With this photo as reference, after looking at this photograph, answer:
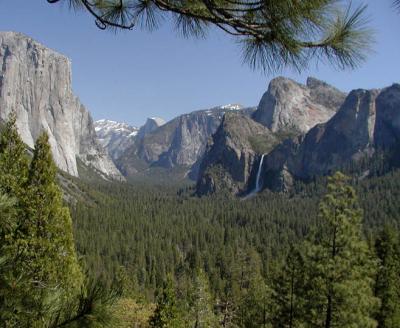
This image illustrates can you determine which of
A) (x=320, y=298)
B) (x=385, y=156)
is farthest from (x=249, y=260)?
(x=385, y=156)

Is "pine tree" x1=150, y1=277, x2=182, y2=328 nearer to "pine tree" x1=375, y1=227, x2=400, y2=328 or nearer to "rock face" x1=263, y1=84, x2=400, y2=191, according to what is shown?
"pine tree" x1=375, y1=227, x2=400, y2=328

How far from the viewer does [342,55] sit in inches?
161

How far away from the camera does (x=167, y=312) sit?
82.6 feet

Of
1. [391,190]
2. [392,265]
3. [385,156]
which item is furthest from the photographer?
[385,156]

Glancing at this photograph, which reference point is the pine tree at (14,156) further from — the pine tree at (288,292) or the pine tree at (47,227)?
the pine tree at (288,292)

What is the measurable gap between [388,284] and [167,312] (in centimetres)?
1260

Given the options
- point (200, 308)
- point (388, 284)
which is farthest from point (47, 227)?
point (200, 308)

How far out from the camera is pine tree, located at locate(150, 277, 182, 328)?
979 inches

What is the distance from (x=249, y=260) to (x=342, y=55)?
70.6 metres

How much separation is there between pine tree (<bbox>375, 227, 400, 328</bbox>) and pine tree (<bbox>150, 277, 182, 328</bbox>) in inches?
456

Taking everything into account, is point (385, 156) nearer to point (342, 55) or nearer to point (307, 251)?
point (307, 251)

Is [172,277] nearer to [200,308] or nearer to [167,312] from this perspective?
[200,308]

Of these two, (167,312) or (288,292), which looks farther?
(167,312)

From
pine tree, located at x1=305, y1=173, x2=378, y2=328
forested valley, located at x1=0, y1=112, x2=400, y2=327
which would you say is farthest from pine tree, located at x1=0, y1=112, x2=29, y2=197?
pine tree, located at x1=305, y1=173, x2=378, y2=328
